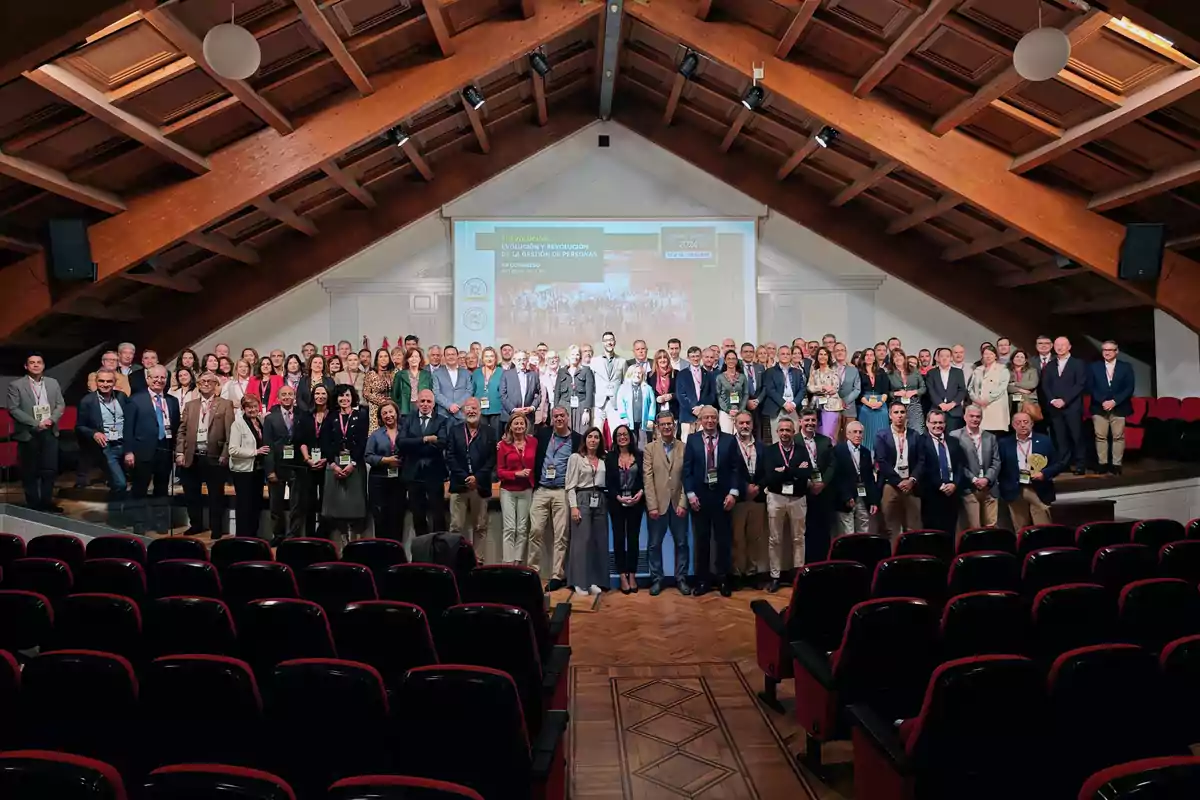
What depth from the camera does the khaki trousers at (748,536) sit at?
20.5ft

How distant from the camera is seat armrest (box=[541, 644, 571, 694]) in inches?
120

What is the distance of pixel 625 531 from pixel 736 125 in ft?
19.1

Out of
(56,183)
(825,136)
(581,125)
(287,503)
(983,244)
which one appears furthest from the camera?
(581,125)

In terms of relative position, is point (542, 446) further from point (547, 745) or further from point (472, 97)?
point (547, 745)

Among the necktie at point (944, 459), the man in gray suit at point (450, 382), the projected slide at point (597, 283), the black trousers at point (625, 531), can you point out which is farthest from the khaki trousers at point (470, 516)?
the projected slide at point (597, 283)

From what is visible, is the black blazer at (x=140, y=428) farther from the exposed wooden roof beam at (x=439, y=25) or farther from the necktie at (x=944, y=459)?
the necktie at (x=944, y=459)

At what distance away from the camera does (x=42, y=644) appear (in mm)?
2873

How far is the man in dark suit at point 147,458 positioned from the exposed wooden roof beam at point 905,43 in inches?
270

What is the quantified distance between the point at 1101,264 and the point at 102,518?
9061mm

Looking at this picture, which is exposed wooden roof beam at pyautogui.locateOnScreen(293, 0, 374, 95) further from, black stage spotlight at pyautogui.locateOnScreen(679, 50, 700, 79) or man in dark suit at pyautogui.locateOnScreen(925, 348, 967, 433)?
man in dark suit at pyautogui.locateOnScreen(925, 348, 967, 433)

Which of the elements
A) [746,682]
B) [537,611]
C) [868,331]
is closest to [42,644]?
[537,611]

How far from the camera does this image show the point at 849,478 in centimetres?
614

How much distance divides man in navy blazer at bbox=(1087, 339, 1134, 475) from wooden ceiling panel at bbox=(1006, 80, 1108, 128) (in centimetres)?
230

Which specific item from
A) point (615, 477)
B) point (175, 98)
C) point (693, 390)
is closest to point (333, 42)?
point (175, 98)
